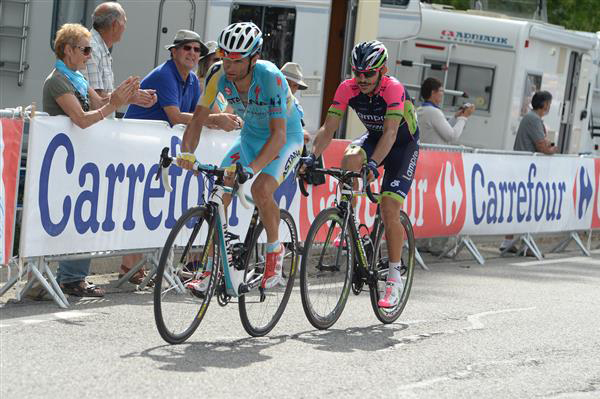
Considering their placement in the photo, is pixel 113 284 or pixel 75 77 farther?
pixel 113 284

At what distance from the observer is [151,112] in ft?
33.2

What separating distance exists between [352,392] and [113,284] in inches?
145

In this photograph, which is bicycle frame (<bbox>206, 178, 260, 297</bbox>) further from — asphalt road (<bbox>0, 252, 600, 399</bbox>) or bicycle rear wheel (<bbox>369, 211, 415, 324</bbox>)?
bicycle rear wheel (<bbox>369, 211, 415, 324</bbox>)

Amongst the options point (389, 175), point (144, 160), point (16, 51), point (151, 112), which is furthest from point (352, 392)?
point (16, 51)

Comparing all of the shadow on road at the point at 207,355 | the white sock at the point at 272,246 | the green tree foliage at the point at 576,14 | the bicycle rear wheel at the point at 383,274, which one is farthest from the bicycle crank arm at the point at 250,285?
the green tree foliage at the point at 576,14

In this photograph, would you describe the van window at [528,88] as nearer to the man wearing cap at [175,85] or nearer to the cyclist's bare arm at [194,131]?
the man wearing cap at [175,85]

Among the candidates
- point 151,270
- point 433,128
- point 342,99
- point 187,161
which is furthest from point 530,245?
point 187,161

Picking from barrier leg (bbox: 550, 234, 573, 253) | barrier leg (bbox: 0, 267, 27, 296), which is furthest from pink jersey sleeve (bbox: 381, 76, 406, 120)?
barrier leg (bbox: 550, 234, 573, 253)

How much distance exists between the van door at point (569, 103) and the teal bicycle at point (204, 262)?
585 inches

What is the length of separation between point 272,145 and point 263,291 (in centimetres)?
98

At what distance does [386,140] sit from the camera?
8.59 meters

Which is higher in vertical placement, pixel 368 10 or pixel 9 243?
pixel 368 10

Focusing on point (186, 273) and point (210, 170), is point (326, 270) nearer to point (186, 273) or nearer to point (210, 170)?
point (186, 273)

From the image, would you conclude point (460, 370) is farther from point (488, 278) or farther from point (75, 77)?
point (488, 278)
